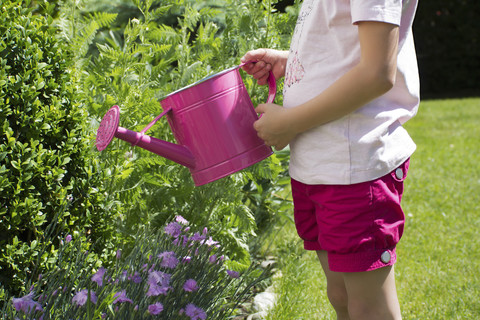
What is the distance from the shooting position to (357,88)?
1.40 meters

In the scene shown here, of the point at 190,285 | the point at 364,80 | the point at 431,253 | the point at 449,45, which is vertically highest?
the point at 364,80

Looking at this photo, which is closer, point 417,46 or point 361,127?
point 361,127

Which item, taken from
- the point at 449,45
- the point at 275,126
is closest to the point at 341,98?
the point at 275,126

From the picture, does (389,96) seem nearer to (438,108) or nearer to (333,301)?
(333,301)

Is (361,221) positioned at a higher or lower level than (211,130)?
lower

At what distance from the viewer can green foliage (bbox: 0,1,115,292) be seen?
163 centimetres

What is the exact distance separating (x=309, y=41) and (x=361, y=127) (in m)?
0.26

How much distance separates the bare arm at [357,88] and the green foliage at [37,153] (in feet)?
2.07

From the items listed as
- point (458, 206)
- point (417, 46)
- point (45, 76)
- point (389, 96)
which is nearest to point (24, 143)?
point (45, 76)

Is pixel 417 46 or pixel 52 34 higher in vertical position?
pixel 52 34

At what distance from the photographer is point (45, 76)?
1763 mm

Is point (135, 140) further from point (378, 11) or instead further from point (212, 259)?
point (378, 11)

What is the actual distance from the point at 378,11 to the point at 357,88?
177mm

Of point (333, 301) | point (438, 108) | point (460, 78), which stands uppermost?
point (333, 301)
